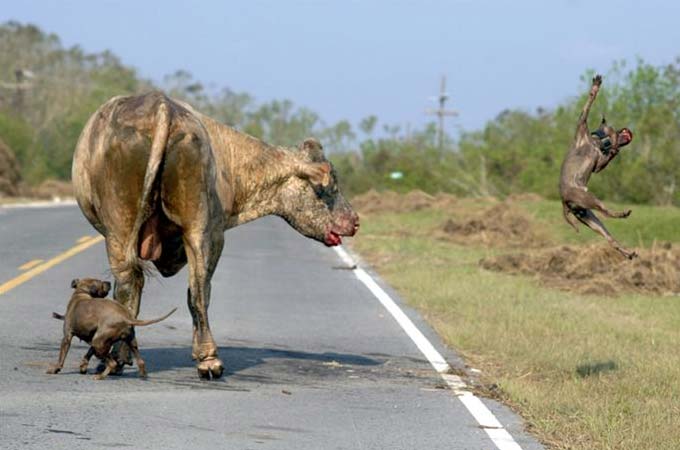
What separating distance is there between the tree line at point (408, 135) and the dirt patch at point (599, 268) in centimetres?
237

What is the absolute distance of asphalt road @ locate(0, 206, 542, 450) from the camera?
830 centimetres

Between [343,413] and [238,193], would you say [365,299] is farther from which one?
[343,413]

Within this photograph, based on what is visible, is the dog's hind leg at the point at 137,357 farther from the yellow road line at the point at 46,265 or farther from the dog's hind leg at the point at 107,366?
the yellow road line at the point at 46,265

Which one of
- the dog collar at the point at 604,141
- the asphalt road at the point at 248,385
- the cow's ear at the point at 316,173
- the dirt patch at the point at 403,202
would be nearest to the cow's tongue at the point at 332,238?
the cow's ear at the point at 316,173

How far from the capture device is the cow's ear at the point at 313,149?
10859 mm

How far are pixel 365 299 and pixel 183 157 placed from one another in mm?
8379

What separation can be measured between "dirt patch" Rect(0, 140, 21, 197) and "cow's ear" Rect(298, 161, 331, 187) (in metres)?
51.6

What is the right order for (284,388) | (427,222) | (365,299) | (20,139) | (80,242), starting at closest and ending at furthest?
(284,388)
(365,299)
(80,242)
(427,222)
(20,139)

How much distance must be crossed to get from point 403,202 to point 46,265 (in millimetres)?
29281

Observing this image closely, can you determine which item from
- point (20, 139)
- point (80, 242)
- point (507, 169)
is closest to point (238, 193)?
point (80, 242)

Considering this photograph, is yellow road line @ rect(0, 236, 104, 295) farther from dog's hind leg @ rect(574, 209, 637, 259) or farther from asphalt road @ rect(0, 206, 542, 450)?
dog's hind leg @ rect(574, 209, 637, 259)

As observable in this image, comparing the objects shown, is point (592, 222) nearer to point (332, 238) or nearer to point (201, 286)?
point (332, 238)

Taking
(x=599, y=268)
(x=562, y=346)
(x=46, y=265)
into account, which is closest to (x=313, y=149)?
(x=562, y=346)

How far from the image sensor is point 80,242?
26328mm
